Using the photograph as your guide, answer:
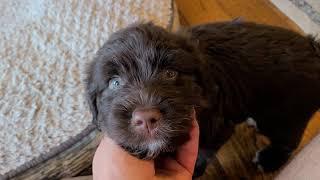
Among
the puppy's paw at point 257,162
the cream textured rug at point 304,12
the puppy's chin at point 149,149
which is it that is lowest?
the puppy's paw at point 257,162

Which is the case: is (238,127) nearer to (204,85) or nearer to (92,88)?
(204,85)

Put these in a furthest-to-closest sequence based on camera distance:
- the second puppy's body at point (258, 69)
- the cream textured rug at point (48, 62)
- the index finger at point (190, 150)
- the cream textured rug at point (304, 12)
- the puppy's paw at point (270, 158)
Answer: the cream textured rug at point (304, 12)
the puppy's paw at point (270, 158)
the cream textured rug at point (48, 62)
the second puppy's body at point (258, 69)
the index finger at point (190, 150)

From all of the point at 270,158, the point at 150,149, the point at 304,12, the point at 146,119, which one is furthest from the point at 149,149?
the point at 304,12

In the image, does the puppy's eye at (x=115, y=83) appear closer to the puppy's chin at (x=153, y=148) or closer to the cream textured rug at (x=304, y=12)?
the puppy's chin at (x=153, y=148)

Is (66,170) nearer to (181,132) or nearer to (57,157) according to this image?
(57,157)

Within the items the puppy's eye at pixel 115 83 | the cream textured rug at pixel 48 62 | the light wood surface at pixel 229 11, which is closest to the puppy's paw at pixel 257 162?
the cream textured rug at pixel 48 62

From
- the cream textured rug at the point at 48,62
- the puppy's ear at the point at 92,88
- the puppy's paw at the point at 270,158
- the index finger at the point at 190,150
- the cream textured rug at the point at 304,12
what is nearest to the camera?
the index finger at the point at 190,150

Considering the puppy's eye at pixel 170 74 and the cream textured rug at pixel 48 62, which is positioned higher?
the puppy's eye at pixel 170 74
